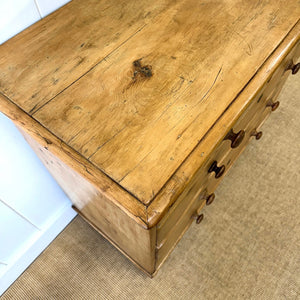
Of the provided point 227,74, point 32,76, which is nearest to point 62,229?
point 32,76

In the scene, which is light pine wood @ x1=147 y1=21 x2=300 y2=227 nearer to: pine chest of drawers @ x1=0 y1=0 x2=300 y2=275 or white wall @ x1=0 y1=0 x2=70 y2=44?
pine chest of drawers @ x1=0 y1=0 x2=300 y2=275

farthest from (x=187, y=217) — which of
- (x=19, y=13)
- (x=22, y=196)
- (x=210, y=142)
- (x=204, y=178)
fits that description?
(x=19, y=13)

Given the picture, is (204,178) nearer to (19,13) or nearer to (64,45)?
(64,45)

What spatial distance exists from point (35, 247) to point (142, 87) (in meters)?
0.81

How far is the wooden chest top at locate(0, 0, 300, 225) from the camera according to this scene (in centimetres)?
50

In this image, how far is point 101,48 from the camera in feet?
2.12

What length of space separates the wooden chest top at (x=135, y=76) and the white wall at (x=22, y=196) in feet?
0.12

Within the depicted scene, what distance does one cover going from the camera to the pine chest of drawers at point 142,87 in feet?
1.59

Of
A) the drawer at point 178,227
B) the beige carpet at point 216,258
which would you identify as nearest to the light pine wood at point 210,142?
the drawer at point 178,227

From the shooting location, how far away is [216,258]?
105 centimetres

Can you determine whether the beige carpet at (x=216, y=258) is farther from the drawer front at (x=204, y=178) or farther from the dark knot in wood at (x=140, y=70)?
the dark knot in wood at (x=140, y=70)

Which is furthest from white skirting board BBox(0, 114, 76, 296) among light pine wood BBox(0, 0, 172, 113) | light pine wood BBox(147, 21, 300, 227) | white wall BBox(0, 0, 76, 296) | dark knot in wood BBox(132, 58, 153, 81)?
light pine wood BBox(147, 21, 300, 227)

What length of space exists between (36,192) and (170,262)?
1.82 feet

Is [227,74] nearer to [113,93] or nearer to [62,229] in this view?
[113,93]
